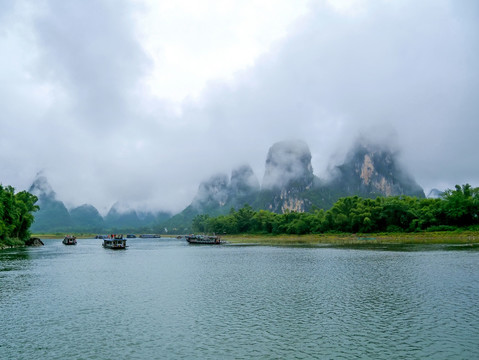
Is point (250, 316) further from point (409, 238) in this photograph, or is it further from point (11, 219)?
point (11, 219)

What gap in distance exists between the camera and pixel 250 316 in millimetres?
21844

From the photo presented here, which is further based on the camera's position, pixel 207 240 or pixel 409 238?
pixel 207 240

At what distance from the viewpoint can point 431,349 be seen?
15.5 m

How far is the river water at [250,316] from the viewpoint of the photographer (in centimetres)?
1628

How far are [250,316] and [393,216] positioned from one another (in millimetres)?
103648

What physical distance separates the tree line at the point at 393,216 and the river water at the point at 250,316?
231 feet

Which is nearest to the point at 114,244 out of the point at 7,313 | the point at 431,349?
the point at 7,313

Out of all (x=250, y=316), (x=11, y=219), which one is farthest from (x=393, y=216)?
(x=11, y=219)

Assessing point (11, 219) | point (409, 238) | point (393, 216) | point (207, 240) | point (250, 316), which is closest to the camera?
point (250, 316)

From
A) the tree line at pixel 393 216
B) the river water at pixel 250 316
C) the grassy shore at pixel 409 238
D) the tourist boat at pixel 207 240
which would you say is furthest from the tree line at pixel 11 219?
the tree line at pixel 393 216

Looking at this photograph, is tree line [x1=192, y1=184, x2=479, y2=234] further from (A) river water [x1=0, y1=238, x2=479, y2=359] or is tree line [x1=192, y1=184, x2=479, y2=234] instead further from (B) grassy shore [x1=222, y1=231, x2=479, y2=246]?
(A) river water [x1=0, y1=238, x2=479, y2=359]

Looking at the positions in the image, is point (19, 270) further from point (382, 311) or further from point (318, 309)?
point (382, 311)

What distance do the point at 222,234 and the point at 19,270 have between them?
14261 cm

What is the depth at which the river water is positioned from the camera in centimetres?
1628
